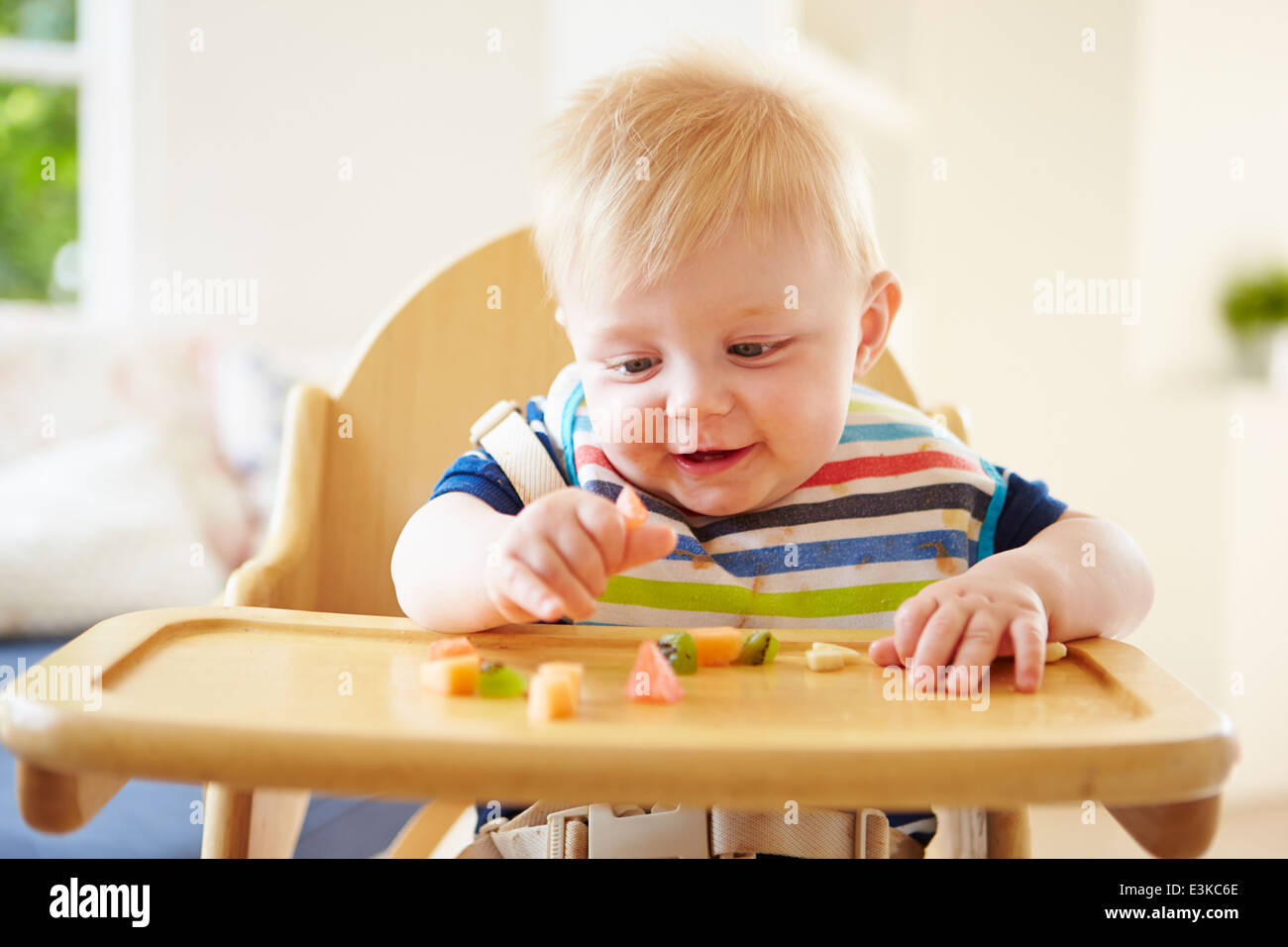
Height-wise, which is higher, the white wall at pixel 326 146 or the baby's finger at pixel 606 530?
the white wall at pixel 326 146

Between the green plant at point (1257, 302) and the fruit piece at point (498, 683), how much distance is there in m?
3.18

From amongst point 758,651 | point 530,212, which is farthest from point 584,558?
point 530,212

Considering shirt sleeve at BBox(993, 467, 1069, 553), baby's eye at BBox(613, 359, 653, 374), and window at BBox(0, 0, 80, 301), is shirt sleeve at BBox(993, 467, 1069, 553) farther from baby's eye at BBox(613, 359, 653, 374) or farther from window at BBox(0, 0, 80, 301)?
window at BBox(0, 0, 80, 301)

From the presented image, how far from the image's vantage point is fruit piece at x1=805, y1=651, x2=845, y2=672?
2.09 ft

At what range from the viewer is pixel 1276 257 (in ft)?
10.6

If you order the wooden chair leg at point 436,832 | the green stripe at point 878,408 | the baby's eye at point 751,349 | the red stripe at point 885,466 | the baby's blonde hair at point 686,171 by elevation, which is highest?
the baby's blonde hair at point 686,171

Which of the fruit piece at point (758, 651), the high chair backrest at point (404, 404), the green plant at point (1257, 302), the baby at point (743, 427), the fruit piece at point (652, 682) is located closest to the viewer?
the fruit piece at point (652, 682)

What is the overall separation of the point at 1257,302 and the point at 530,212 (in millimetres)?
2094

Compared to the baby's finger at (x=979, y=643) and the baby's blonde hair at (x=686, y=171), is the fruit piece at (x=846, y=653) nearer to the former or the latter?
the baby's finger at (x=979, y=643)

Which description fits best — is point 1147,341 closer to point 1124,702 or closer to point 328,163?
point 328,163

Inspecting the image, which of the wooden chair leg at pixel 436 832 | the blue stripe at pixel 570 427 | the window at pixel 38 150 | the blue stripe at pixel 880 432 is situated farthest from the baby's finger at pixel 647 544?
the window at pixel 38 150

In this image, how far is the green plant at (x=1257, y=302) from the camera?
3.11m

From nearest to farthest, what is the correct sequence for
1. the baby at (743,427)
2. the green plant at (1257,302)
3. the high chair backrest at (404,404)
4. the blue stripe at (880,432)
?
the baby at (743,427) < the blue stripe at (880,432) < the high chair backrest at (404,404) < the green plant at (1257,302)

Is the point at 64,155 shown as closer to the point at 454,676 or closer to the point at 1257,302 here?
the point at 454,676
